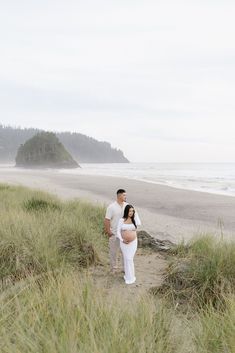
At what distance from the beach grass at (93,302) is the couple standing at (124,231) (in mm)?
579

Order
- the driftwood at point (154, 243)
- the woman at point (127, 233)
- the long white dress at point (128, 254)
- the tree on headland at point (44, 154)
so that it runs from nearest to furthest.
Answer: the long white dress at point (128, 254) → the woman at point (127, 233) → the driftwood at point (154, 243) → the tree on headland at point (44, 154)

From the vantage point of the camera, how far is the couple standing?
6656 millimetres

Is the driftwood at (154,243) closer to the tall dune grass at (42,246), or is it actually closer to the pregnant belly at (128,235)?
the tall dune grass at (42,246)

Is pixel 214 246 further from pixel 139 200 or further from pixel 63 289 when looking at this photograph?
pixel 139 200

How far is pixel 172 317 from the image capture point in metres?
3.93

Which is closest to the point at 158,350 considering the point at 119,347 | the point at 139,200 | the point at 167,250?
the point at 119,347

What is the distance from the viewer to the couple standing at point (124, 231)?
6.66 metres

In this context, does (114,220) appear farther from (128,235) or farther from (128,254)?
(128,254)

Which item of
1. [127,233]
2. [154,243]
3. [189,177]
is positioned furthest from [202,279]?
[189,177]

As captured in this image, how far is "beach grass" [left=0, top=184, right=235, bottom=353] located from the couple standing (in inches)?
22.8

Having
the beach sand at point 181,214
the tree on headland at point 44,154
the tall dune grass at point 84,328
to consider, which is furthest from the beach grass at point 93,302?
the tree on headland at point 44,154

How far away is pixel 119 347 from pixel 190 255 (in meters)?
4.47

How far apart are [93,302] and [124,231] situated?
2.96 m

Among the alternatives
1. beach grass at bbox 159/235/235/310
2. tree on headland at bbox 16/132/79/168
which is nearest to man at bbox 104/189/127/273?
beach grass at bbox 159/235/235/310
